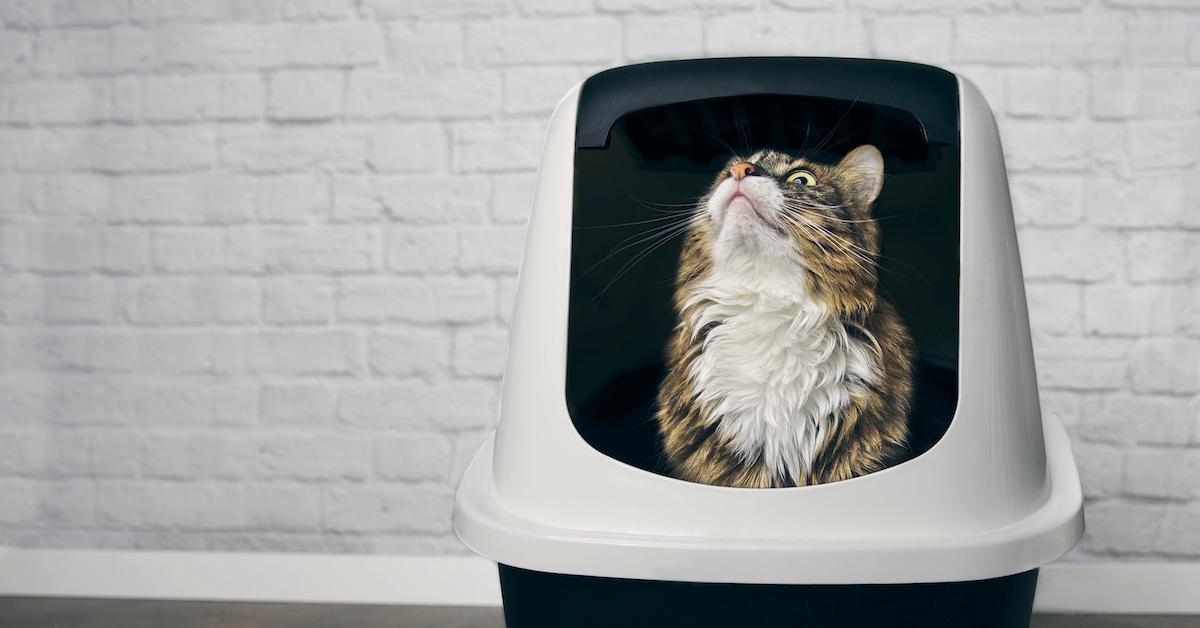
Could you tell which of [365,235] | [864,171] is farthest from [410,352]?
[864,171]

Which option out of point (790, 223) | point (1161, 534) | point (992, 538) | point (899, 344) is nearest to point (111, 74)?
point (790, 223)

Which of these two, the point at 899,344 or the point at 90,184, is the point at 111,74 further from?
the point at 899,344

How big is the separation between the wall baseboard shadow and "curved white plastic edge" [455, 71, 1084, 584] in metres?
0.61

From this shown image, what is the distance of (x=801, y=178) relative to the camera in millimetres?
622

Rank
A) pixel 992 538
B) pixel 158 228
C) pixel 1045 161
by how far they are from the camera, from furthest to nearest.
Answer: pixel 158 228, pixel 1045 161, pixel 992 538

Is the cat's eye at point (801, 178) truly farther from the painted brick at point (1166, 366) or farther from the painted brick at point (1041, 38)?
the painted brick at point (1166, 366)

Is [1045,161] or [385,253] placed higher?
[1045,161]

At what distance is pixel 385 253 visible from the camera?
1223 mm

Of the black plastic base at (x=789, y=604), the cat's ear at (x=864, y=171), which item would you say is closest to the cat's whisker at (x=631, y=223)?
the cat's ear at (x=864, y=171)

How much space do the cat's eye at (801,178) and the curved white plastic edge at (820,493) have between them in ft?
0.38

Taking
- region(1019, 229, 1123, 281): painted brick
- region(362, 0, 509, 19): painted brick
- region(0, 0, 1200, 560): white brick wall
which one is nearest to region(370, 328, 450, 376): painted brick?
region(0, 0, 1200, 560): white brick wall

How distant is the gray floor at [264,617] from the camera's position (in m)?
1.08

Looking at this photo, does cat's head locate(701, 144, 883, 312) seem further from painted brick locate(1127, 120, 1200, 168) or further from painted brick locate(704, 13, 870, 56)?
painted brick locate(1127, 120, 1200, 168)

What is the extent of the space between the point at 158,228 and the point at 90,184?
0.45ft
